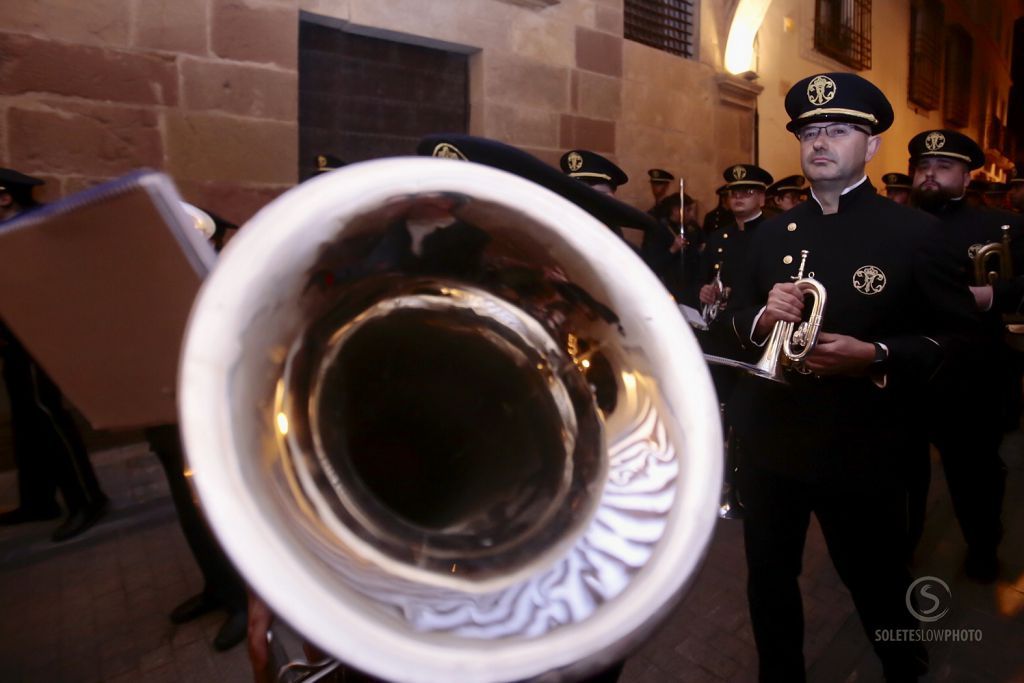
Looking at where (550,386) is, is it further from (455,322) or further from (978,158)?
(978,158)

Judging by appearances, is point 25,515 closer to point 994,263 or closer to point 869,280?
point 869,280

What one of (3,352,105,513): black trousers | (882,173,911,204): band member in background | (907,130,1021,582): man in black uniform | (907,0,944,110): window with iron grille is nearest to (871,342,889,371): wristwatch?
(907,130,1021,582): man in black uniform

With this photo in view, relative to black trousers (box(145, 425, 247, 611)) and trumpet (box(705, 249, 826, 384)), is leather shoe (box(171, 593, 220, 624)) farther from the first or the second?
trumpet (box(705, 249, 826, 384))

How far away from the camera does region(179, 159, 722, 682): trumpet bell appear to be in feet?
2.46

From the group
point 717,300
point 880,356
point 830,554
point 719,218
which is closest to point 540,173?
point 880,356

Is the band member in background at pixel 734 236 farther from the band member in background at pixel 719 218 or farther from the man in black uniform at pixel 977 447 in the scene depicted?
the man in black uniform at pixel 977 447

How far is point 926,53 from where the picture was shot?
41.4 ft

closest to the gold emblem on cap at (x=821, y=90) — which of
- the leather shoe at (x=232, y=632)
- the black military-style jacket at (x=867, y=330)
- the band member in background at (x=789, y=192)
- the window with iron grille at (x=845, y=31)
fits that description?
the black military-style jacket at (x=867, y=330)

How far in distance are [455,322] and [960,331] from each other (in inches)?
55.4

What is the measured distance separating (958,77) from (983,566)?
53.4ft

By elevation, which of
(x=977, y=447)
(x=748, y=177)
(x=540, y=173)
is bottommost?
(x=977, y=447)

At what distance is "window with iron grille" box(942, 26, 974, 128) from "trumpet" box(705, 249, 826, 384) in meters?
16.1

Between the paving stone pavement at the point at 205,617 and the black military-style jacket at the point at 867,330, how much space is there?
45 cm

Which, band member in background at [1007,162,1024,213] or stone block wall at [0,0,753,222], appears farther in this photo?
band member in background at [1007,162,1024,213]
